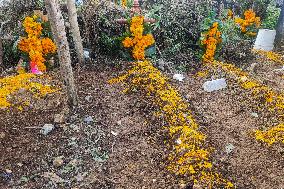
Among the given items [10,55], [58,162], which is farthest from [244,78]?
[10,55]

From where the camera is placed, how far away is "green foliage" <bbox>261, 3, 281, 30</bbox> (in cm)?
1078

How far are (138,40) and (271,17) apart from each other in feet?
18.9

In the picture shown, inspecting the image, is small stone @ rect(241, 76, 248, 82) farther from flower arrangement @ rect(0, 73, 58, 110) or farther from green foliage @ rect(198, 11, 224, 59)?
flower arrangement @ rect(0, 73, 58, 110)

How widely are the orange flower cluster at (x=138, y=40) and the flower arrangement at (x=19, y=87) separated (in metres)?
1.83


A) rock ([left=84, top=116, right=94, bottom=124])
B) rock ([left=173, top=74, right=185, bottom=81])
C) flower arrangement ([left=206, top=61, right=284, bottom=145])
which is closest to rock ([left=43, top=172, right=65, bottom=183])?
rock ([left=84, top=116, right=94, bottom=124])

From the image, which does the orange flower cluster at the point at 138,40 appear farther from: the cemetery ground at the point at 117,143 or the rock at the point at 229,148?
the rock at the point at 229,148

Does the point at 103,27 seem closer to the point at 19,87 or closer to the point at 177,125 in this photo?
the point at 19,87

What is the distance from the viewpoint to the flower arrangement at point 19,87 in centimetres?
559

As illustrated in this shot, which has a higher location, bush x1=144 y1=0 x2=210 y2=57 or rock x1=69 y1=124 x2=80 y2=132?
bush x1=144 y1=0 x2=210 y2=57

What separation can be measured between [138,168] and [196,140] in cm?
83

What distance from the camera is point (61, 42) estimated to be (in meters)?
5.06

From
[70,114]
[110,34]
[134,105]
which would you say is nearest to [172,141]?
[134,105]

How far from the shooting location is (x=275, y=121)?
17.7 feet

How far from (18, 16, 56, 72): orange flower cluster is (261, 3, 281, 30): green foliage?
6697 mm
